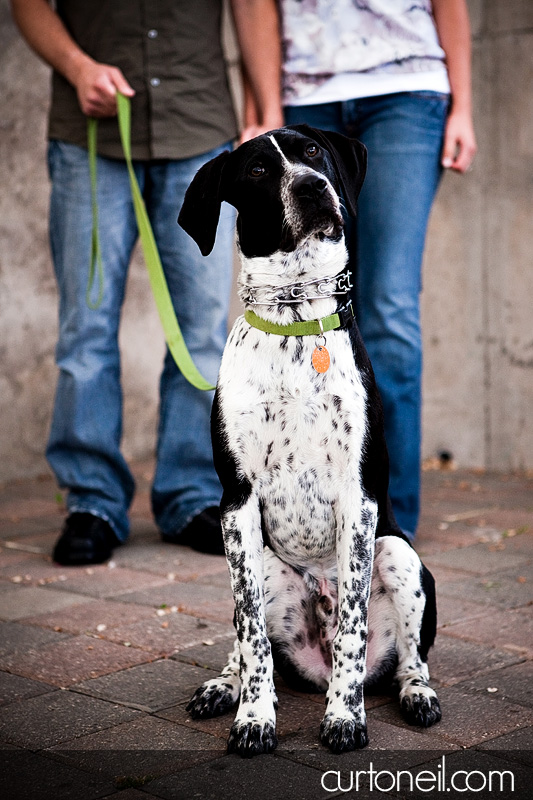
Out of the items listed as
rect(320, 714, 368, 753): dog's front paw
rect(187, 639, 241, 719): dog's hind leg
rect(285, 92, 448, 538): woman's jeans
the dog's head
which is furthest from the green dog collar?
rect(285, 92, 448, 538): woman's jeans

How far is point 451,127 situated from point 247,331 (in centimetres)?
173

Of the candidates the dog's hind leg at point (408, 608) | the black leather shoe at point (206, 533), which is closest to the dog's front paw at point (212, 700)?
the dog's hind leg at point (408, 608)

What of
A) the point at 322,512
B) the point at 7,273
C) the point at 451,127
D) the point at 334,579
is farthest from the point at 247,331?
the point at 7,273

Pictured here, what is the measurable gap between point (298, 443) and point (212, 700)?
651 mm

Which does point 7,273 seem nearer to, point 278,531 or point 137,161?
point 137,161

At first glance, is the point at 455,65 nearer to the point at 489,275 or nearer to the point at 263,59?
the point at 263,59

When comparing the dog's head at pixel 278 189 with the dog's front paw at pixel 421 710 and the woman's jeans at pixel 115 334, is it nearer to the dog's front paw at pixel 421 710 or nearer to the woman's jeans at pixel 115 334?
the dog's front paw at pixel 421 710

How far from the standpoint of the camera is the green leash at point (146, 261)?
317 centimetres

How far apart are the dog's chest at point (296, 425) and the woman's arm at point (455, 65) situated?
65.8 inches

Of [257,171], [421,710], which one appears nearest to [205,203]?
[257,171]

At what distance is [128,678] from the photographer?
2689mm

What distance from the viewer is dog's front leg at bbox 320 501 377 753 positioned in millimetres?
2260

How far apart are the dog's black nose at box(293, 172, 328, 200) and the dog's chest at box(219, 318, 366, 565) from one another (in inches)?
12.6

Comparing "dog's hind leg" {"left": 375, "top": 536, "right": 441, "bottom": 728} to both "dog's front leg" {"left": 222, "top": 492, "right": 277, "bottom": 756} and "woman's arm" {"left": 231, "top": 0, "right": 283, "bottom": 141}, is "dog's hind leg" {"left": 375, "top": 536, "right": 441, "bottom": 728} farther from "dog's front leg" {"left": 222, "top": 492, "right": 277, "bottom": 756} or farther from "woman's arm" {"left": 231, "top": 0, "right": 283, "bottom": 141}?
"woman's arm" {"left": 231, "top": 0, "right": 283, "bottom": 141}
